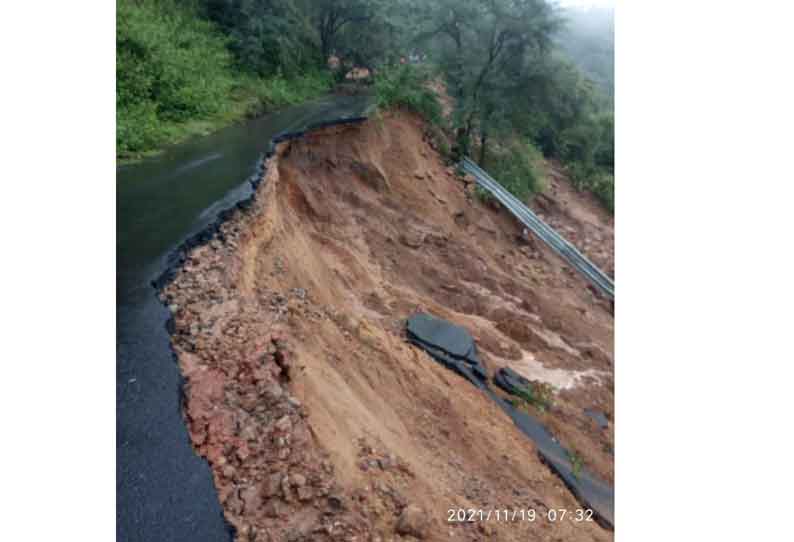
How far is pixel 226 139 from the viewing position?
11328 mm

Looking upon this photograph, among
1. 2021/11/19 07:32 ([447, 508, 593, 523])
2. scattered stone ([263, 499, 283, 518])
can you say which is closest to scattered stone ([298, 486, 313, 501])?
scattered stone ([263, 499, 283, 518])

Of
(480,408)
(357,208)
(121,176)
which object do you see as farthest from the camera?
(357,208)

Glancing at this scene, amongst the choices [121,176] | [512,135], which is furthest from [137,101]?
[512,135]

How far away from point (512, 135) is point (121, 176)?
13.0 meters

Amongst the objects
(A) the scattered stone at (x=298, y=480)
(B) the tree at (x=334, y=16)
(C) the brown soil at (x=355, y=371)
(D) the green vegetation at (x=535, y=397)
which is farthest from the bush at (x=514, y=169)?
(A) the scattered stone at (x=298, y=480)

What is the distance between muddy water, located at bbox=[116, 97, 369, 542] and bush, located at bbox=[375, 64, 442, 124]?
855 centimetres

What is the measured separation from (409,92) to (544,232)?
20.4ft

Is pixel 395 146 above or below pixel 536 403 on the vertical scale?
above

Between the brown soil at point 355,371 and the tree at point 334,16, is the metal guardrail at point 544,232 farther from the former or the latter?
the tree at point 334,16

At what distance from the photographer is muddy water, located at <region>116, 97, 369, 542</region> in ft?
8.98

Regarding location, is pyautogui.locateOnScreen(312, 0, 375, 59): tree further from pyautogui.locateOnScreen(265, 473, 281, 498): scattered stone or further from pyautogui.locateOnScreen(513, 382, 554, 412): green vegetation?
pyautogui.locateOnScreen(265, 473, 281, 498): scattered stone

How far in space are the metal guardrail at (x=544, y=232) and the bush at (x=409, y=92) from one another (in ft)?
6.61

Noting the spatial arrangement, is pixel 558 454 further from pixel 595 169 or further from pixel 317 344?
pixel 595 169

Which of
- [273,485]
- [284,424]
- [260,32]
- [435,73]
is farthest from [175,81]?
[273,485]
